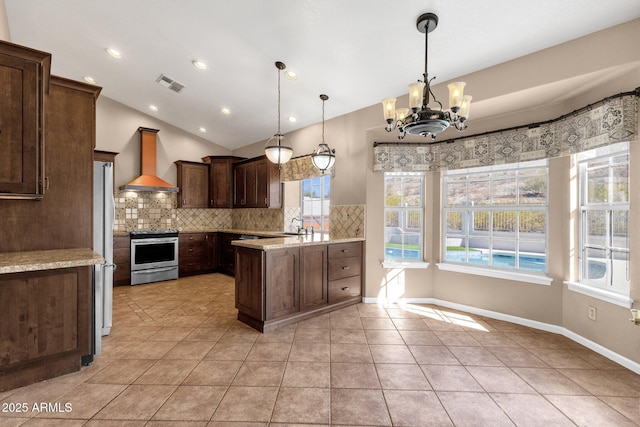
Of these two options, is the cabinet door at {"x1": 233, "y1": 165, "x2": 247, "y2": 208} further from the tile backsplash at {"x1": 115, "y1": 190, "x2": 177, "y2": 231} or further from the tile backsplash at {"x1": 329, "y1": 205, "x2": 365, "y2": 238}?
the tile backsplash at {"x1": 329, "y1": 205, "x2": 365, "y2": 238}

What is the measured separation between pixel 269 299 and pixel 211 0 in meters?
2.99

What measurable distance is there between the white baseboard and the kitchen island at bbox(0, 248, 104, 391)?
10.4 feet

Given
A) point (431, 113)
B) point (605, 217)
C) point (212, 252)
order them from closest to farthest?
point (431, 113) < point (605, 217) < point (212, 252)

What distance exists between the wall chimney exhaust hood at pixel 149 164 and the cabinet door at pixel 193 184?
0.95ft

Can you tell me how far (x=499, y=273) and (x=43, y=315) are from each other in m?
4.40

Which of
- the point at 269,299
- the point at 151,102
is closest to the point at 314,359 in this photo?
the point at 269,299

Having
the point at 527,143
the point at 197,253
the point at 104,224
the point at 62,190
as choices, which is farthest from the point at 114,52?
the point at 527,143

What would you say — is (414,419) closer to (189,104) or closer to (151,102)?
(189,104)

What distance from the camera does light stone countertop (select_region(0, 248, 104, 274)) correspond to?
6.33 feet

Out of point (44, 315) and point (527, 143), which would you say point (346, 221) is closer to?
point (527, 143)

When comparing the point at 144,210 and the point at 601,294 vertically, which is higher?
the point at 144,210

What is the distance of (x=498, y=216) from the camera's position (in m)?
3.55

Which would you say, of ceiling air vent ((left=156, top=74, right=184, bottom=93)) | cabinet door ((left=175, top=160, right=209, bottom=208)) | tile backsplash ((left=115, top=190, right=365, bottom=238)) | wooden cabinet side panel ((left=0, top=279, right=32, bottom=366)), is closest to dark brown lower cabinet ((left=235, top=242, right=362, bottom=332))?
wooden cabinet side panel ((left=0, top=279, right=32, bottom=366))

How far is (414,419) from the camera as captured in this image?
1731 mm
